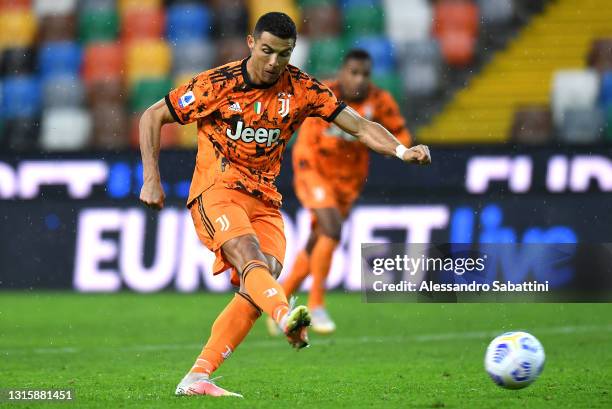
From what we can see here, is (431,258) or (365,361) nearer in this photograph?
(365,361)

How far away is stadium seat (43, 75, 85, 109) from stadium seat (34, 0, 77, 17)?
119cm

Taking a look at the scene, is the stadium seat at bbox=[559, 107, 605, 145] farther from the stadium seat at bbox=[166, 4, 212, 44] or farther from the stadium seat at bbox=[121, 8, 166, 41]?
the stadium seat at bbox=[121, 8, 166, 41]

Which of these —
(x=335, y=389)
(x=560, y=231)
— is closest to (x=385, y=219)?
(x=560, y=231)

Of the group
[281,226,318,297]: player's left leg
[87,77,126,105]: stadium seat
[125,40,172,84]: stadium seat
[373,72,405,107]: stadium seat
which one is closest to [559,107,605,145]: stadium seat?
[373,72,405,107]: stadium seat

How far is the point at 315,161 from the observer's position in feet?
32.6

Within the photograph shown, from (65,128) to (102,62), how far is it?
1.30 metres

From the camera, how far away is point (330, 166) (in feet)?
32.9

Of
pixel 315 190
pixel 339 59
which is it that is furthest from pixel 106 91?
pixel 315 190

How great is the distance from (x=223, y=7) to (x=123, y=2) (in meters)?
1.57

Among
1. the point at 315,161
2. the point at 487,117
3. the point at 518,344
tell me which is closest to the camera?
the point at 518,344

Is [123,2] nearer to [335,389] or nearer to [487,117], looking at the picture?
[487,117]

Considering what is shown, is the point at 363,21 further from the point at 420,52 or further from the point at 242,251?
the point at 242,251

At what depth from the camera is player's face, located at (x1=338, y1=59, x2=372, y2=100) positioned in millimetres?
9680

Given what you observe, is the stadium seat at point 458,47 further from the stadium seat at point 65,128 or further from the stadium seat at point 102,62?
the stadium seat at point 65,128
